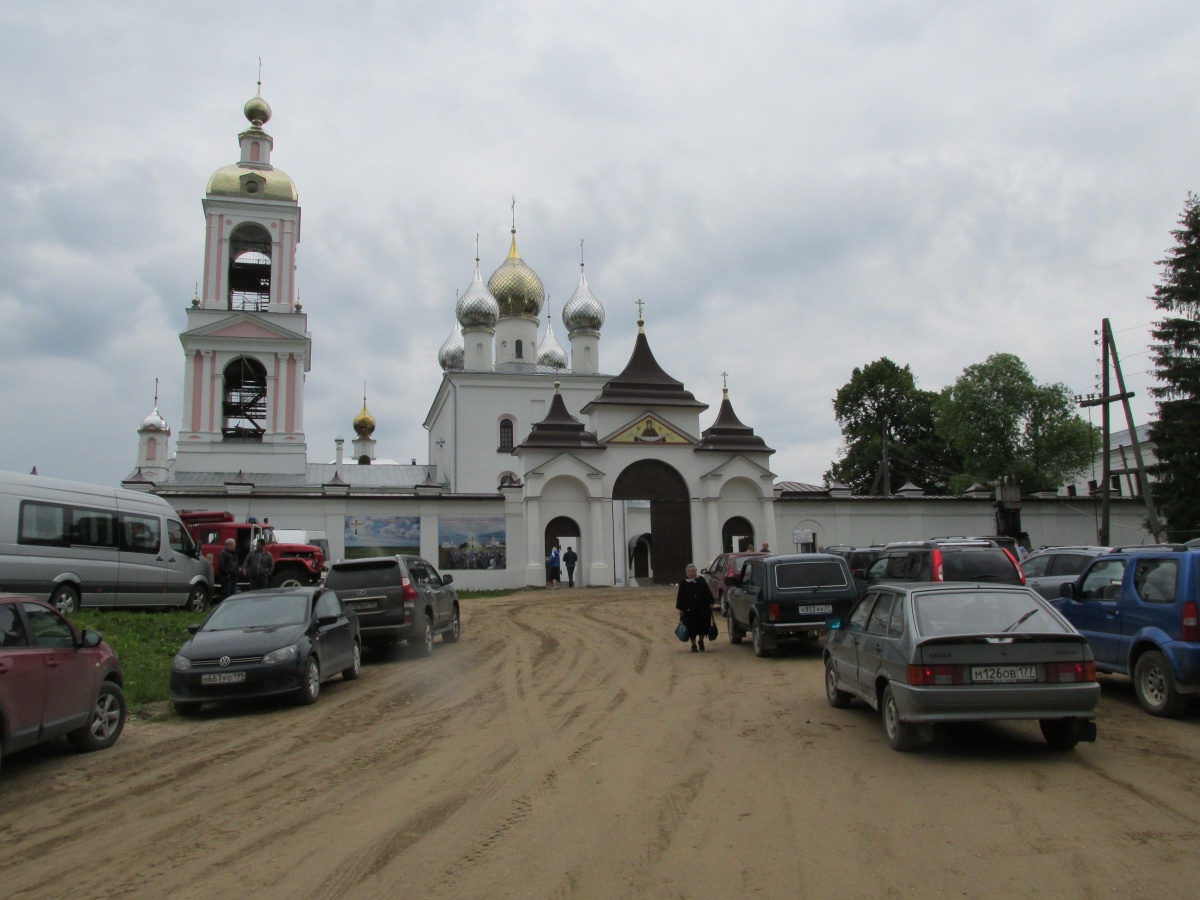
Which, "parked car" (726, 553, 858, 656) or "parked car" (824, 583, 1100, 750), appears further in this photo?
"parked car" (726, 553, 858, 656)

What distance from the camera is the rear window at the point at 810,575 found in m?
15.1

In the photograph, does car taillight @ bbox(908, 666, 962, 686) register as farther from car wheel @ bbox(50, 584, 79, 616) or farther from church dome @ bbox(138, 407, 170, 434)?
church dome @ bbox(138, 407, 170, 434)

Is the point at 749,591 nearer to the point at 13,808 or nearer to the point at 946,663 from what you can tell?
the point at 946,663

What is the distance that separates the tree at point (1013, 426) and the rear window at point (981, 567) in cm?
4520

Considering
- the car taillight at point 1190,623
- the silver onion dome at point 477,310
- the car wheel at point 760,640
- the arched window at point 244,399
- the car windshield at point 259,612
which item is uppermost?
the silver onion dome at point 477,310

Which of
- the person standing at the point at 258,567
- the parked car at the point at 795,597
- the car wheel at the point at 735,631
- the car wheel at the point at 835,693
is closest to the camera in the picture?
the car wheel at the point at 835,693

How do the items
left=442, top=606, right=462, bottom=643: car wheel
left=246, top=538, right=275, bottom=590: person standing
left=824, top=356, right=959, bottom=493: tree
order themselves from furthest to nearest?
1. left=824, top=356, right=959, bottom=493: tree
2. left=246, top=538, right=275, bottom=590: person standing
3. left=442, top=606, right=462, bottom=643: car wheel

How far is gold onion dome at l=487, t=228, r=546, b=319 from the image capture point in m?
54.8

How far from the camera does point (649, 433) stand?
121ft

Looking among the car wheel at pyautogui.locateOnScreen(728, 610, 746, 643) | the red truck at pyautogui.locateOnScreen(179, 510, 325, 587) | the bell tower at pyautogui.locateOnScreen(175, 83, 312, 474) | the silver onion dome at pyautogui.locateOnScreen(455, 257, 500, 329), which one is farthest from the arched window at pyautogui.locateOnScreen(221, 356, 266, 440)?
the car wheel at pyautogui.locateOnScreen(728, 610, 746, 643)

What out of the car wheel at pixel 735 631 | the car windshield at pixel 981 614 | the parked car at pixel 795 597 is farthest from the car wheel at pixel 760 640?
the car windshield at pixel 981 614

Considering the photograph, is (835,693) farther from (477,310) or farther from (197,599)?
(477,310)

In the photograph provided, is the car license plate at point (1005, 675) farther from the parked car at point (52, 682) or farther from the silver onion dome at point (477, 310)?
the silver onion dome at point (477, 310)

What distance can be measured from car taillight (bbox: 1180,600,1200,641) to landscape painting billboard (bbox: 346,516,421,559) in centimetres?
2660
